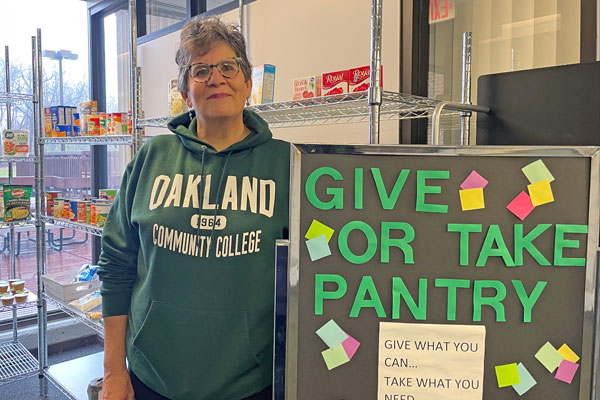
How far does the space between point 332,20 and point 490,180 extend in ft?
5.00

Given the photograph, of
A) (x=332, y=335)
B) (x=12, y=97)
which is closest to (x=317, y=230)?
(x=332, y=335)

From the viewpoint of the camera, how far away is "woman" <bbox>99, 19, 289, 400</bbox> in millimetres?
1188

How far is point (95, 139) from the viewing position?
2.67 metres

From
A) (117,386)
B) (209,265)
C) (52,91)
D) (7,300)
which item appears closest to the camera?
(209,265)

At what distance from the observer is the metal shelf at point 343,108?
1415 millimetres

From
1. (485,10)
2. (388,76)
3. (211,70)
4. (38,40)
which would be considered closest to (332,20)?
(388,76)

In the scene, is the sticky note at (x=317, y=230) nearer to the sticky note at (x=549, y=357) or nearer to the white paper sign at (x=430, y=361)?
the white paper sign at (x=430, y=361)

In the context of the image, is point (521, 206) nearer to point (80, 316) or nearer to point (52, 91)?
point (80, 316)

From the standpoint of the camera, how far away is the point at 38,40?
2980 millimetres

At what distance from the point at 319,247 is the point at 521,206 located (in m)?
0.34

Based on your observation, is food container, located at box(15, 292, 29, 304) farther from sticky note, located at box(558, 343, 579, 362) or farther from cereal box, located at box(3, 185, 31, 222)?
sticky note, located at box(558, 343, 579, 362)

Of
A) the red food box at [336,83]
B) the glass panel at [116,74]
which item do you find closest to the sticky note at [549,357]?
the red food box at [336,83]

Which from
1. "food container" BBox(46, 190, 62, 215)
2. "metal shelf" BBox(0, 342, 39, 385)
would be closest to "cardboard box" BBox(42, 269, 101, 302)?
"food container" BBox(46, 190, 62, 215)

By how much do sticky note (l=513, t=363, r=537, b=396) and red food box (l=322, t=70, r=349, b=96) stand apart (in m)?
1.05
